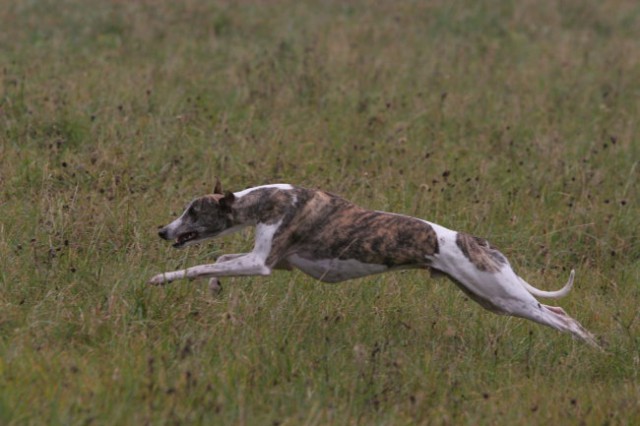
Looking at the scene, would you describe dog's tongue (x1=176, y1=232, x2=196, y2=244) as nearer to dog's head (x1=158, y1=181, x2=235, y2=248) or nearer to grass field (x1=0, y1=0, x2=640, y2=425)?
dog's head (x1=158, y1=181, x2=235, y2=248)

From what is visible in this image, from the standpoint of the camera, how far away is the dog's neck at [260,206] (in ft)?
21.7

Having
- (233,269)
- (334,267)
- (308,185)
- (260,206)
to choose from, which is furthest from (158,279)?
(308,185)

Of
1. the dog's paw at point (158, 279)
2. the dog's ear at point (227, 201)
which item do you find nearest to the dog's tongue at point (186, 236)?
the dog's ear at point (227, 201)

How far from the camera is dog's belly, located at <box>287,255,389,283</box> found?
21.9 feet

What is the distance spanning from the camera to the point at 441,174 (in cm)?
953

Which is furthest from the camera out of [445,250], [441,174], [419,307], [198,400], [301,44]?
[301,44]

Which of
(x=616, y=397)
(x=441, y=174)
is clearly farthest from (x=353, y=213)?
(x=441, y=174)

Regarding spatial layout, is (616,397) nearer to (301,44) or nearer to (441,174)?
(441,174)

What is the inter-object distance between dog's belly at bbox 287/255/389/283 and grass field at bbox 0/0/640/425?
0.19 meters

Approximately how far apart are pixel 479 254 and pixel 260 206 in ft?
4.18

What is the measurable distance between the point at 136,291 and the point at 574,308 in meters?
2.89

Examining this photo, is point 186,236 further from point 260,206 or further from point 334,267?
point 334,267

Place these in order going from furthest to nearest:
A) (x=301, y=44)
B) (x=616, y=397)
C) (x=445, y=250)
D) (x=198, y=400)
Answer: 1. (x=301, y=44)
2. (x=445, y=250)
3. (x=616, y=397)
4. (x=198, y=400)

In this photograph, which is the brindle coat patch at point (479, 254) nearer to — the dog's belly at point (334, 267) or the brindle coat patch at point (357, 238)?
the brindle coat patch at point (357, 238)
